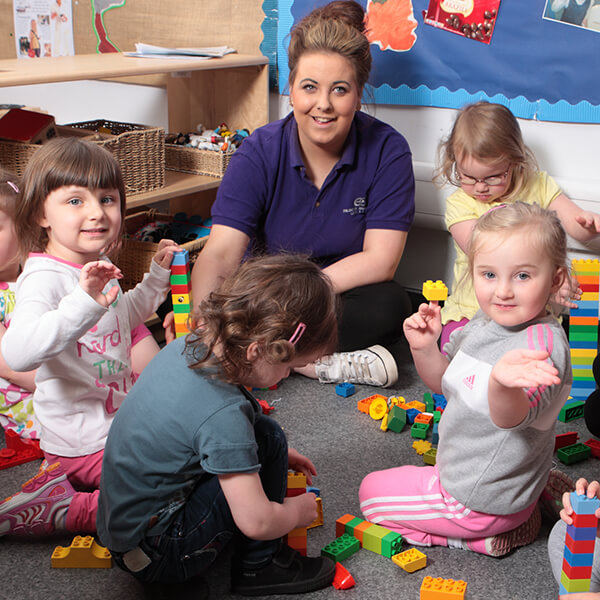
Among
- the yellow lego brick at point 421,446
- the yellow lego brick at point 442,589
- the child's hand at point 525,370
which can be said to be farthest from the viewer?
the yellow lego brick at point 421,446

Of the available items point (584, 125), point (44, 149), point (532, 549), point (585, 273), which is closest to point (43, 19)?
point (44, 149)

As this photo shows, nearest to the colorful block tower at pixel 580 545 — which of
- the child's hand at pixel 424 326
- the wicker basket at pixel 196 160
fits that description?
the child's hand at pixel 424 326

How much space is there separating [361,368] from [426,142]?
0.80 metres

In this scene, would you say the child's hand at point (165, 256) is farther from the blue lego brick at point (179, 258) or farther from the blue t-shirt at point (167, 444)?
the blue t-shirt at point (167, 444)

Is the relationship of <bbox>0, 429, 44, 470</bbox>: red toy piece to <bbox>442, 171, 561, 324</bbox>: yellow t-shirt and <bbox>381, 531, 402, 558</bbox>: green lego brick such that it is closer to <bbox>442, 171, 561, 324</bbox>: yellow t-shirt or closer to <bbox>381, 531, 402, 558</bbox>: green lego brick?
<bbox>381, 531, 402, 558</bbox>: green lego brick

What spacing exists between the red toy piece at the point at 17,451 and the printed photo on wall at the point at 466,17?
1526mm

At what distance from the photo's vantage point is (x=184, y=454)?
3.24 ft

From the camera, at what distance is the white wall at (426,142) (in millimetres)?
1962

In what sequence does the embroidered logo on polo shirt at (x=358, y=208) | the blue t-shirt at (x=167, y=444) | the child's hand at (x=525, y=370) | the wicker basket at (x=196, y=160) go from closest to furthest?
the child's hand at (x=525, y=370)
the blue t-shirt at (x=167, y=444)
the embroidered logo on polo shirt at (x=358, y=208)
the wicker basket at (x=196, y=160)

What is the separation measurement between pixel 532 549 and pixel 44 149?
3.53ft

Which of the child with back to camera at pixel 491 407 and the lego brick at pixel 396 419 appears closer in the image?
the child with back to camera at pixel 491 407

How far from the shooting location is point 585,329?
165 centimetres

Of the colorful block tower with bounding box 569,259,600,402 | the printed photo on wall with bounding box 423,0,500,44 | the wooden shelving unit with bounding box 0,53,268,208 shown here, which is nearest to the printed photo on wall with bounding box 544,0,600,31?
the printed photo on wall with bounding box 423,0,500,44

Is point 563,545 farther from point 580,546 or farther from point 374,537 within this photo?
point 374,537
